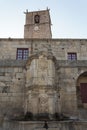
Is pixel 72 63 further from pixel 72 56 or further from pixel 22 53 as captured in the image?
pixel 22 53

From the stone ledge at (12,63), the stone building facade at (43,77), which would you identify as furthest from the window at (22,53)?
the stone ledge at (12,63)

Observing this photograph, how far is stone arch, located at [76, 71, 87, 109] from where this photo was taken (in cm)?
1178

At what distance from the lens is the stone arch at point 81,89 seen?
38.7 feet

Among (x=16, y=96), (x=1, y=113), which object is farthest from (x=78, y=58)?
(x=1, y=113)

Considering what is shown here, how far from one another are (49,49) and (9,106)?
5.31 meters

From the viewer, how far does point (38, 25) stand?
29.0m

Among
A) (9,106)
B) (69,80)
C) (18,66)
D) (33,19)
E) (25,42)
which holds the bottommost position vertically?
(9,106)

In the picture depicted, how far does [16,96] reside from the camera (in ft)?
36.4

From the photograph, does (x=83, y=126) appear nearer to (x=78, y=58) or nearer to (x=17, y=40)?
(x=78, y=58)

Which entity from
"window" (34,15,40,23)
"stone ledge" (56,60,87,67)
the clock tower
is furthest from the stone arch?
"window" (34,15,40,23)

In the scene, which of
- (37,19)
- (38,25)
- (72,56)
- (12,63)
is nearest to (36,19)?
(37,19)

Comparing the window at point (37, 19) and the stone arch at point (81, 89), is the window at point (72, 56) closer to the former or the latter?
the stone arch at point (81, 89)

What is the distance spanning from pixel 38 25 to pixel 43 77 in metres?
20.7

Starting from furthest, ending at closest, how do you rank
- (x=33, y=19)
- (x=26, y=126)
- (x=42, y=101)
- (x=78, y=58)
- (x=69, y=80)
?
(x=33, y=19)
(x=78, y=58)
(x=69, y=80)
(x=42, y=101)
(x=26, y=126)
